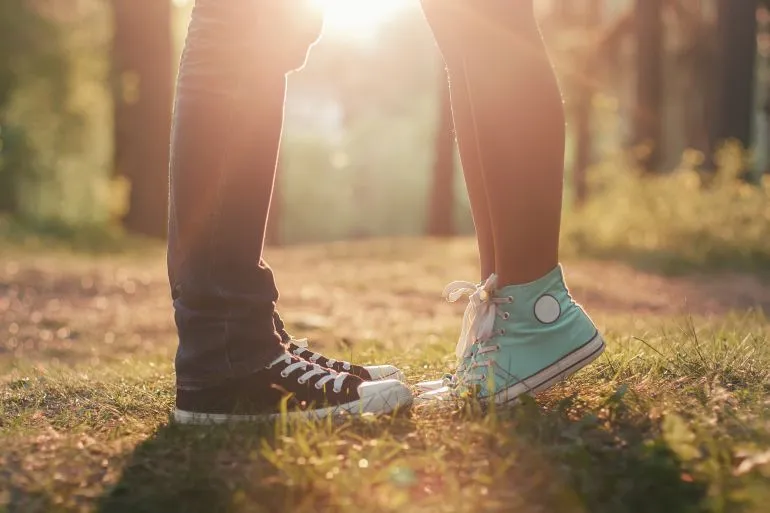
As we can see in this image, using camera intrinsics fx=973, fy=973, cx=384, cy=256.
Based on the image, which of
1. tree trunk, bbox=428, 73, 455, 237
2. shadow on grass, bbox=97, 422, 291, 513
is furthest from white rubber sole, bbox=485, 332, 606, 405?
tree trunk, bbox=428, 73, 455, 237

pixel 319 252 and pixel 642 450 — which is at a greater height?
pixel 642 450

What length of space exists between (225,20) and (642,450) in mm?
1300

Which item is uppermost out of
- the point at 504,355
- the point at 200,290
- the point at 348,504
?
the point at 200,290

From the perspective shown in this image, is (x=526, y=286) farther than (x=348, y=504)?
Yes

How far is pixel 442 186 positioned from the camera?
57.6 ft

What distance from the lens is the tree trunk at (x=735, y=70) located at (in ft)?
34.6

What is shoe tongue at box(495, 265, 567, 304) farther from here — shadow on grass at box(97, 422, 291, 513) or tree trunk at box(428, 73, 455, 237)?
tree trunk at box(428, 73, 455, 237)

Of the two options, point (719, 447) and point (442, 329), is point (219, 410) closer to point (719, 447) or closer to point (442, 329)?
point (719, 447)

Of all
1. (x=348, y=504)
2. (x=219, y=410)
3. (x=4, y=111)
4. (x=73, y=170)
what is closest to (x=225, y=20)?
(x=219, y=410)

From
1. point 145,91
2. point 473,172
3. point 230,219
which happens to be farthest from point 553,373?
point 145,91

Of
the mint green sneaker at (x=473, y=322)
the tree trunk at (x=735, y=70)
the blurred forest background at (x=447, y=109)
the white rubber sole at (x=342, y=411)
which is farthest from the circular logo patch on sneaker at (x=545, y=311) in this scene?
the tree trunk at (x=735, y=70)

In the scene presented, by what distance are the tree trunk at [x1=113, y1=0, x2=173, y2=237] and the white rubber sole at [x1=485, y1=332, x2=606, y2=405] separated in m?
11.0

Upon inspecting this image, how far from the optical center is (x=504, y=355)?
7.55 feet

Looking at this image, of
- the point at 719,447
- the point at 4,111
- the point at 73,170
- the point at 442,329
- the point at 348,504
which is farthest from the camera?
the point at 73,170
